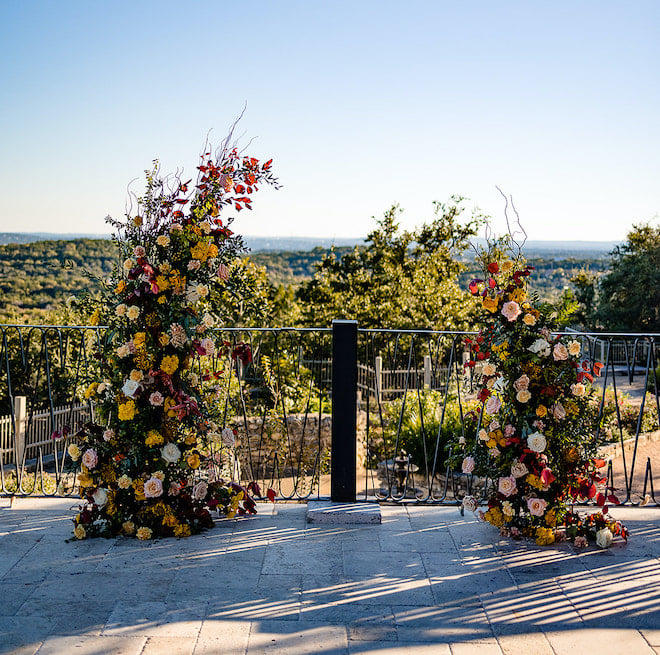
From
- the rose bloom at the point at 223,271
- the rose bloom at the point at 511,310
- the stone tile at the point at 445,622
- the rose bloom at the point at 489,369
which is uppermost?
the rose bloom at the point at 223,271

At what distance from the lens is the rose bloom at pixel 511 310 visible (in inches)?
123

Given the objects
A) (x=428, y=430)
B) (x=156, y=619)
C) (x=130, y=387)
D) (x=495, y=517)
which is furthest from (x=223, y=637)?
(x=428, y=430)

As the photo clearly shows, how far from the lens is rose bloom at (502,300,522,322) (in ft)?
10.2

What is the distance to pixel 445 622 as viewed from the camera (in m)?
2.42

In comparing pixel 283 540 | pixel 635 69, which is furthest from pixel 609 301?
pixel 283 540

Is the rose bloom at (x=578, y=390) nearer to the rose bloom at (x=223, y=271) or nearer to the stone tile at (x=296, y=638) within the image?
the stone tile at (x=296, y=638)

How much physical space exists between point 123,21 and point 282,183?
8048mm

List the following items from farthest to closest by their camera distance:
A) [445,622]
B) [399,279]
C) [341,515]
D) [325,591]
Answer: [399,279] < [341,515] < [325,591] < [445,622]

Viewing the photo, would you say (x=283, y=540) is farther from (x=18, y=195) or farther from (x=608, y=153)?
(x=18, y=195)

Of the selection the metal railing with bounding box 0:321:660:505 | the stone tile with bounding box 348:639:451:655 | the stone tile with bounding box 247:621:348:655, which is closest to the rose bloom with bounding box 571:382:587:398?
the metal railing with bounding box 0:321:660:505

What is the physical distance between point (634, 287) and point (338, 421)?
740 inches

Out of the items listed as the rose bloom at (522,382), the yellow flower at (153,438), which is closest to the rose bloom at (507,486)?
the rose bloom at (522,382)

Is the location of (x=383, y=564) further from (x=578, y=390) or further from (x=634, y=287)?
(x=634, y=287)

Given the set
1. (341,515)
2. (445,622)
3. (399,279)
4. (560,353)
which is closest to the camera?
(445,622)
